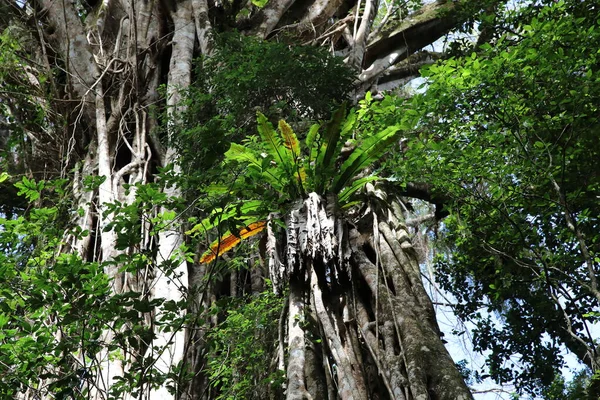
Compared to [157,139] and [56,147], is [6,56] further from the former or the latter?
[157,139]

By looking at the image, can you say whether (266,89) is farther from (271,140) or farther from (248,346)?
(248,346)

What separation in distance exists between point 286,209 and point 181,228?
1726 mm

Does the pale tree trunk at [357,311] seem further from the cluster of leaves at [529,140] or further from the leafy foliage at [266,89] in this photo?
the leafy foliage at [266,89]

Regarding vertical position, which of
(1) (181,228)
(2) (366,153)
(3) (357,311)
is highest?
(1) (181,228)

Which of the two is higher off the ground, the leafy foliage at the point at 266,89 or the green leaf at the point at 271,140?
the leafy foliage at the point at 266,89

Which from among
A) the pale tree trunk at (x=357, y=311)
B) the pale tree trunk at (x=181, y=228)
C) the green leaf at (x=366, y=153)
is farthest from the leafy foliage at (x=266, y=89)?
the pale tree trunk at (x=357, y=311)

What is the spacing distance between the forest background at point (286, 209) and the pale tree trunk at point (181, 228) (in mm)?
21

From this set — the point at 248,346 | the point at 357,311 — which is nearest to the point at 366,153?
the point at 357,311

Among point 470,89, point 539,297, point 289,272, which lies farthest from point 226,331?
point 539,297

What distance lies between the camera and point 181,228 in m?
5.46

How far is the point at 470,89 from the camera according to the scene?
4.52 metres

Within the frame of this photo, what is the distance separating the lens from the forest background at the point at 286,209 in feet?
10.4

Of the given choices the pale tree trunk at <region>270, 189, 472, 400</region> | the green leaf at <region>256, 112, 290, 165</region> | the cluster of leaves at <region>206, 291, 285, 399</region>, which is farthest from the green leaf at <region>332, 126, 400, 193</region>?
the cluster of leaves at <region>206, 291, 285, 399</region>

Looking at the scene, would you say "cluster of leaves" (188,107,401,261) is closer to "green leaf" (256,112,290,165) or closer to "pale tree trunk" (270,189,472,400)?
"green leaf" (256,112,290,165)
